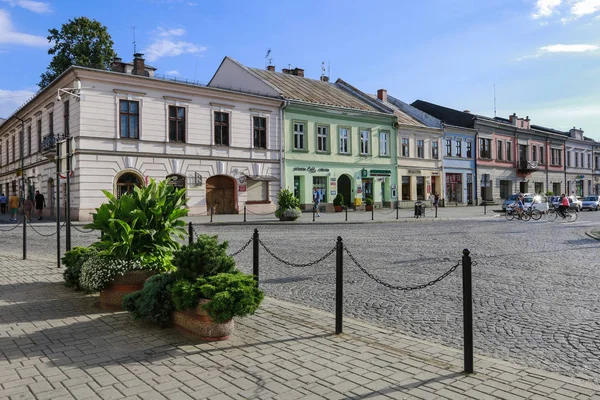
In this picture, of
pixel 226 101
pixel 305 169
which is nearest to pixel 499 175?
pixel 305 169

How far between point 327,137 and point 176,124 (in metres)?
12.4

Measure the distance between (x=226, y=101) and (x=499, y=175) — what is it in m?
33.1

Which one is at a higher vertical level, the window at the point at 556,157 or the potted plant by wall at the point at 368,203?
the window at the point at 556,157

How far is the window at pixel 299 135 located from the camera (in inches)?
1382

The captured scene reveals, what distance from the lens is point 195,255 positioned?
5.46 metres

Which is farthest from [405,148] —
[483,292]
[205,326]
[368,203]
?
[205,326]

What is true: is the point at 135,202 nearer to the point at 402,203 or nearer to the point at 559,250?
the point at 559,250

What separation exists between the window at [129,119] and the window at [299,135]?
11.7 m

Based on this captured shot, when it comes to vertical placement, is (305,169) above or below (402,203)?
above

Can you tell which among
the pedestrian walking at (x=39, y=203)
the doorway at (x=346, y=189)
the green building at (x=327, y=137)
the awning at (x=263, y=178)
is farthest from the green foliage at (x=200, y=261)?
the doorway at (x=346, y=189)

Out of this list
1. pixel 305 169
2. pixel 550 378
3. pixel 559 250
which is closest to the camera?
pixel 550 378

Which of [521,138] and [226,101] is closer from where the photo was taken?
[226,101]

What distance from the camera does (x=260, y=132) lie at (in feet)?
108

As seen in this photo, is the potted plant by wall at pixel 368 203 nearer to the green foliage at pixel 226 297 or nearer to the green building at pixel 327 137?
the green building at pixel 327 137
